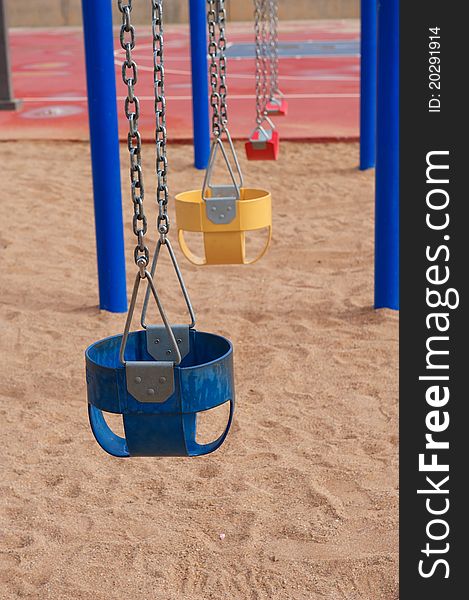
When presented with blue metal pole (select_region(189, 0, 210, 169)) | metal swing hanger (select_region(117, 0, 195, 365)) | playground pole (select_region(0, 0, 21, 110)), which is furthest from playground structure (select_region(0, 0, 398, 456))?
playground pole (select_region(0, 0, 21, 110))

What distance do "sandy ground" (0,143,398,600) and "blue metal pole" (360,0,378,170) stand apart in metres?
1.73

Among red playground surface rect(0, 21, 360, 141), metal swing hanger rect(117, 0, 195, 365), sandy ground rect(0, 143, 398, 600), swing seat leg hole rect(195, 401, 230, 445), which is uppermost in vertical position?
metal swing hanger rect(117, 0, 195, 365)

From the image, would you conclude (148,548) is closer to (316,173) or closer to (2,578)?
(2,578)

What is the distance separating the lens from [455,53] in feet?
7.38

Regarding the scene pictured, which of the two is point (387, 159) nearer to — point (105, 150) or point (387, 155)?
point (387, 155)

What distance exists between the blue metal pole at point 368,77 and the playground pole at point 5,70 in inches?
153

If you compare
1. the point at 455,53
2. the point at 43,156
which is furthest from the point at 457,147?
the point at 43,156

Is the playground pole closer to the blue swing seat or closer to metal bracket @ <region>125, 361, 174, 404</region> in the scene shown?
the blue swing seat

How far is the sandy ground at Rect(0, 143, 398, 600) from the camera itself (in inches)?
114

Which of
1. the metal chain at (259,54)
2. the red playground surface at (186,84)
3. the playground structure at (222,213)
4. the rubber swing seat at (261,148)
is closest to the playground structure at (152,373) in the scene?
the playground structure at (222,213)

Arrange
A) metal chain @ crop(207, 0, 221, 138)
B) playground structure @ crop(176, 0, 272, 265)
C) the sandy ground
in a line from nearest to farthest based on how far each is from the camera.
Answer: the sandy ground, metal chain @ crop(207, 0, 221, 138), playground structure @ crop(176, 0, 272, 265)

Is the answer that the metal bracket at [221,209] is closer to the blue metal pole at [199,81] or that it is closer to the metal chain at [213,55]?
the metal chain at [213,55]

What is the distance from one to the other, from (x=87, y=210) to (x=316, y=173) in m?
2.04

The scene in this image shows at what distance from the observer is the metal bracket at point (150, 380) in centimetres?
217
